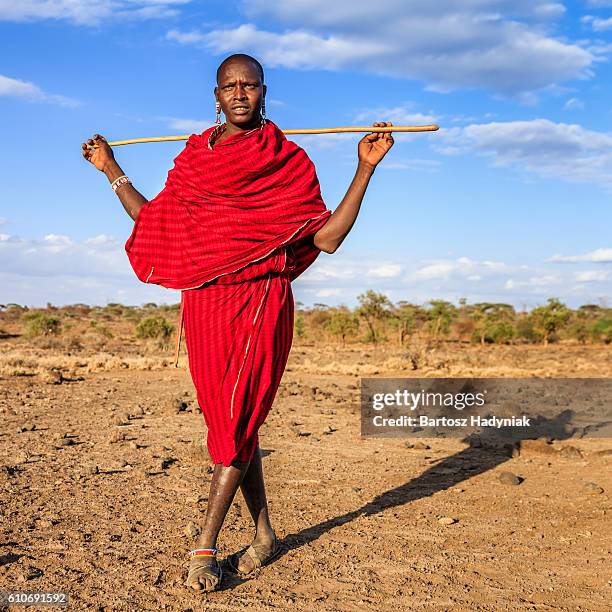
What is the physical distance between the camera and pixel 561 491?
636 centimetres

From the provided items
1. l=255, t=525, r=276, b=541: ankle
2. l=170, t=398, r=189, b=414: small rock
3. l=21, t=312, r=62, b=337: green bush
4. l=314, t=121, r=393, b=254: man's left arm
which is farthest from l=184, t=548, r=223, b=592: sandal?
l=21, t=312, r=62, b=337: green bush

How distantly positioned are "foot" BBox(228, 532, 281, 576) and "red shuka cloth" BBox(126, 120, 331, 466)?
1.97 feet

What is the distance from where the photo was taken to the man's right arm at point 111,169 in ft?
14.3

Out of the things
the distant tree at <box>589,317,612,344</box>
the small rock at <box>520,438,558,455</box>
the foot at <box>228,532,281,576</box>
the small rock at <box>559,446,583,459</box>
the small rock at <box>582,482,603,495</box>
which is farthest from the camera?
the distant tree at <box>589,317,612,344</box>

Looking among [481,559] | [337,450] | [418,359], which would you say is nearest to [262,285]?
[481,559]

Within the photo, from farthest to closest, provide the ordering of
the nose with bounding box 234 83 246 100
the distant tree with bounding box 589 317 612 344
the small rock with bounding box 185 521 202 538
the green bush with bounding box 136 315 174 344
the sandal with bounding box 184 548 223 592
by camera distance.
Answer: the distant tree with bounding box 589 317 612 344, the green bush with bounding box 136 315 174 344, the small rock with bounding box 185 521 202 538, the nose with bounding box 234 83 246 100, the sandal with bounding box 184 548 223 592

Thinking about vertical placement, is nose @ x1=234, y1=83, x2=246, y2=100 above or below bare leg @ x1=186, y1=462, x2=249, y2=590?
above

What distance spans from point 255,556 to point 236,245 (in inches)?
67.9

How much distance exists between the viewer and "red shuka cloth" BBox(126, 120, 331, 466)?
3.87 metres

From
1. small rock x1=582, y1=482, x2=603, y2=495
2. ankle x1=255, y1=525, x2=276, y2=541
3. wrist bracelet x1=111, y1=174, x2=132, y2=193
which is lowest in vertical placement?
small rock x1=582, y1=482, x2=603, y2=495

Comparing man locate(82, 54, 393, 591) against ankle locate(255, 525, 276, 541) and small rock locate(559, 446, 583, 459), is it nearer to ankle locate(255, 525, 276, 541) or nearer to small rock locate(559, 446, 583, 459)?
ankle locate(255, 525, 276, 541)

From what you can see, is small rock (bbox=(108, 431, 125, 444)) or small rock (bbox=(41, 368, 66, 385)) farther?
small rock (bbox=(41, 368, 66, 385))

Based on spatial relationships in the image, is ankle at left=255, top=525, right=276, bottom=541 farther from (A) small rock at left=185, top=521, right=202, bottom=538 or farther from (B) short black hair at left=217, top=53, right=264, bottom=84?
(B) short black hair at left=217, top=53, right=264, bottom=84

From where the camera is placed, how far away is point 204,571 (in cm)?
388
